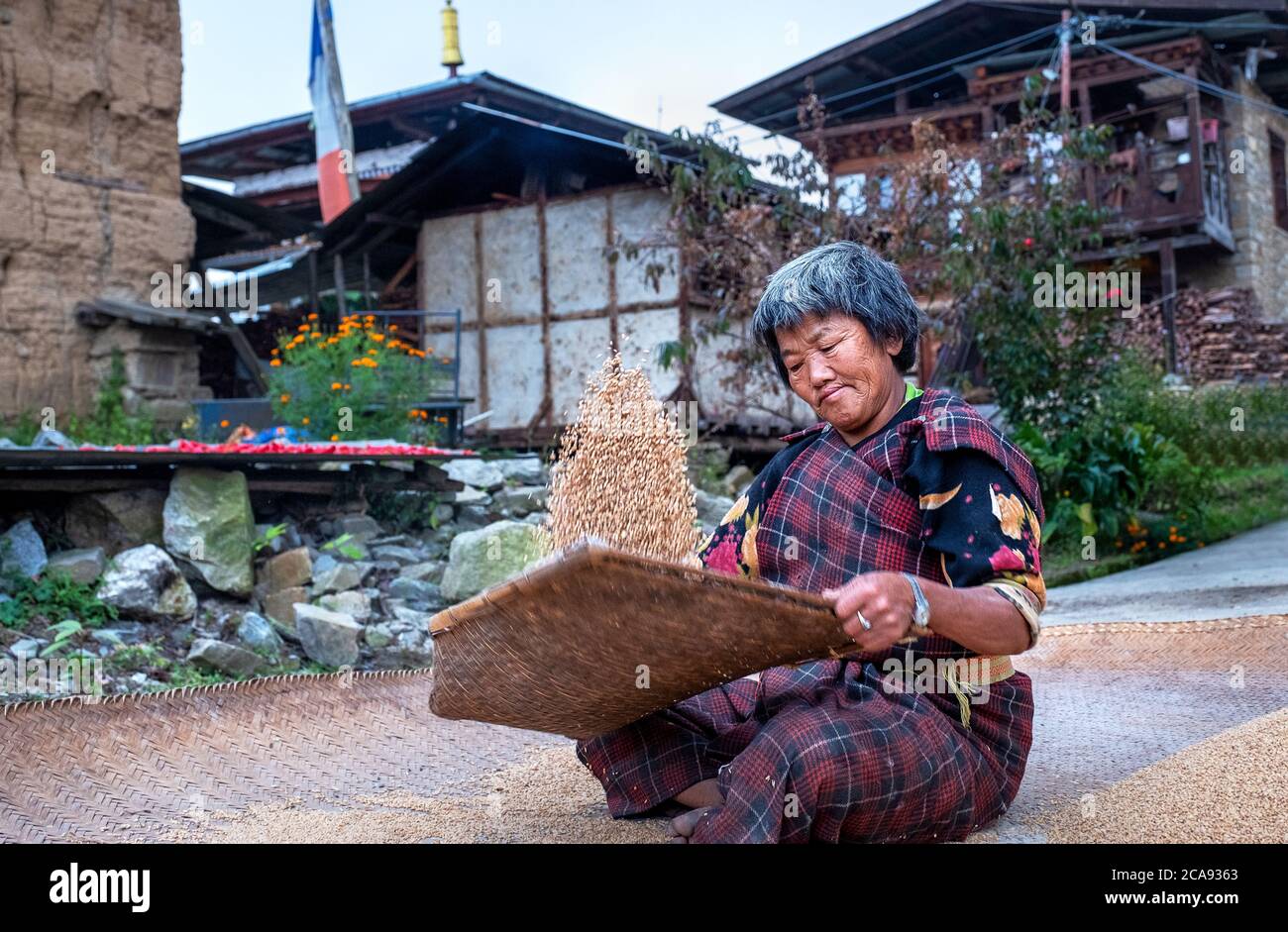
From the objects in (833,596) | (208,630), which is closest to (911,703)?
(833,596)

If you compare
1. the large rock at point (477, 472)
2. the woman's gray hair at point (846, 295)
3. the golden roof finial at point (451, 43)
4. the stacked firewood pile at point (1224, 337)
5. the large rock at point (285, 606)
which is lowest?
the large rock at point (285, 606)

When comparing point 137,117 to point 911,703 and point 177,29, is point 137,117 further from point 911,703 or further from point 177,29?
point 911,703

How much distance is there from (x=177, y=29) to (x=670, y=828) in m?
7.51

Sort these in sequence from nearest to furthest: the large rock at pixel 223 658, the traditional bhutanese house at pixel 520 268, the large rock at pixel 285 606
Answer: the large rock at pixel 223 658
the large rock at pixel 285 606
the traditional bhutanese house at pixel 520 268

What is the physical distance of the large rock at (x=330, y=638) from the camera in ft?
15.9

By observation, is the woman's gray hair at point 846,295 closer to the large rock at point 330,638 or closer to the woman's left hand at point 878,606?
the woman's left hand at point 878,606

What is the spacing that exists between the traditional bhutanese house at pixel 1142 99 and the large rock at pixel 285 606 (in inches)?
360

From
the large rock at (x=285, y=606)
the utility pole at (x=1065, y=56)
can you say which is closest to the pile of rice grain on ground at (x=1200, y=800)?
the large rock at (x=285, y=606)

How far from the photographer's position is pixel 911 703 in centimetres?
202

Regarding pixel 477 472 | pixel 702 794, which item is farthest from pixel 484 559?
pixel 702 794

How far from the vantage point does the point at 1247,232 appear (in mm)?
14891

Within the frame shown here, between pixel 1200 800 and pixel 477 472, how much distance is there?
20.1 ft

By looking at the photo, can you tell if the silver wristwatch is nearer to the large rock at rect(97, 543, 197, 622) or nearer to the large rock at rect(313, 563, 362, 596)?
the large rock at rect(97, 543, 197, 622)

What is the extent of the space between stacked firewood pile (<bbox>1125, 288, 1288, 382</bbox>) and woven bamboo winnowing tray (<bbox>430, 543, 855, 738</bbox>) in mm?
12887
